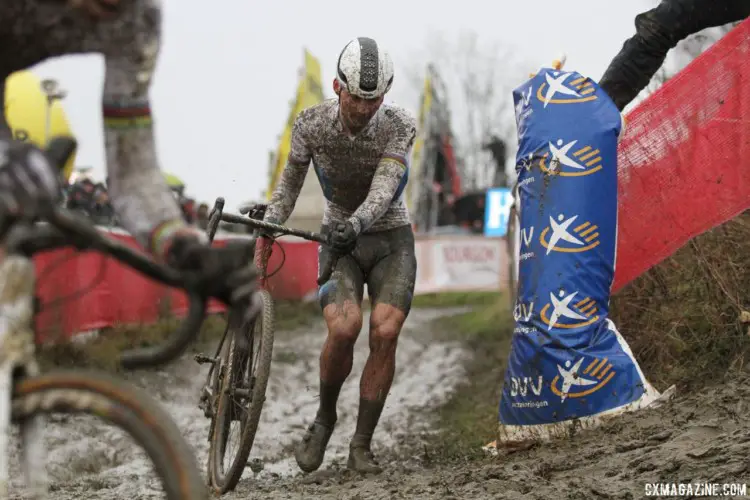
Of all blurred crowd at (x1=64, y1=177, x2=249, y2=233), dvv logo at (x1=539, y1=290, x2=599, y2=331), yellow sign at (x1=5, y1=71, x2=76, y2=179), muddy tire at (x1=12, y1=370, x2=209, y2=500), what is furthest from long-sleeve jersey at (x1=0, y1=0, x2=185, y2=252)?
yellow sign at (x1=5, y1=71, x2=76, y2=179)

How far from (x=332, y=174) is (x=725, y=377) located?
8.63 ft

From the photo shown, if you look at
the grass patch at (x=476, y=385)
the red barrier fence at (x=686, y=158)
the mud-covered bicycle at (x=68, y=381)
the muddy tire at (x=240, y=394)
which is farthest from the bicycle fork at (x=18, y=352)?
the red barrier fence at (x=686, y=158)

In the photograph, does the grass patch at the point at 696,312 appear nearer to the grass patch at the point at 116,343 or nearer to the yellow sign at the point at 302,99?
the grass patch at the point at 116,343

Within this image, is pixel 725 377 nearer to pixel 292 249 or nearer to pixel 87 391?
pixel 87 391

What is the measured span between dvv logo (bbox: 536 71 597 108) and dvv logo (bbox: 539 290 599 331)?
1191 millimetres

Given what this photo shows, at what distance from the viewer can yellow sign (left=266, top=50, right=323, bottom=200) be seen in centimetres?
2170

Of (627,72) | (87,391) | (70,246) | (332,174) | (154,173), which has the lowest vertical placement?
(87,391)

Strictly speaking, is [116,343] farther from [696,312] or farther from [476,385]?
[696,312]

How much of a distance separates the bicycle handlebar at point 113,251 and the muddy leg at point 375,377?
3.61 metres

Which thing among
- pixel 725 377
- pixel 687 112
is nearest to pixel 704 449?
pixel 725 377

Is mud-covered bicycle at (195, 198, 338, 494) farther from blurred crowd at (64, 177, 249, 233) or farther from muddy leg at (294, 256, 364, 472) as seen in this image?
blurred crowd at (64, 177, 249, 233)

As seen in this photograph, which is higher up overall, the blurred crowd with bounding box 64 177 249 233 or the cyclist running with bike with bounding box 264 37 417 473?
the blurred crowd with bounding box 64 177 249 233

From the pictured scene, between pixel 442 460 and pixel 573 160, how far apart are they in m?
2.12

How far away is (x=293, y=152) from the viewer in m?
7.12
